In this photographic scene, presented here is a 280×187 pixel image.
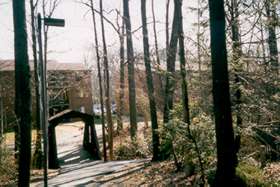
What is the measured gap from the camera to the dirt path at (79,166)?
1457 centimetres

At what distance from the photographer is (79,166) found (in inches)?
859

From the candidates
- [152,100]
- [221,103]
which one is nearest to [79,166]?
[152,100]

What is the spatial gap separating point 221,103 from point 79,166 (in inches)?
595

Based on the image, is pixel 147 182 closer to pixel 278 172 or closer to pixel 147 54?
pixel 278 172

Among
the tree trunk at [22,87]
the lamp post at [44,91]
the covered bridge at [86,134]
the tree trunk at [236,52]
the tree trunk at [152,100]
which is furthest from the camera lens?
the covered bridge at [86,134]

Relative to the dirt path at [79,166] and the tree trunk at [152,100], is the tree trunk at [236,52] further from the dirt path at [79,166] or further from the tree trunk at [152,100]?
the tree trunk at [152,100]

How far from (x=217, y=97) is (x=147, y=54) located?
1013 centimetres

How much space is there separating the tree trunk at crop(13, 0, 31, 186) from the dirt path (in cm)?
426

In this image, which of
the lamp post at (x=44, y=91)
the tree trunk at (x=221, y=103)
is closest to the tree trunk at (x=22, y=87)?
the lamp post at (x=44, y=91)

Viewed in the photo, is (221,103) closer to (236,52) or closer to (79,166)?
(236,52)

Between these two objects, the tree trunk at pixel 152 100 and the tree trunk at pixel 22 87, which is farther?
the tree trunk at pixel 152 100

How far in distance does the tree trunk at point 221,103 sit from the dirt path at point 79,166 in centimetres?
613

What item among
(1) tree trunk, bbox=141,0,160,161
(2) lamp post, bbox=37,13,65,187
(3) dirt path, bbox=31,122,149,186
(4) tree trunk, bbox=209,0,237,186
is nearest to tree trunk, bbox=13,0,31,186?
(2) lamp post, bbox=37,13,65,187

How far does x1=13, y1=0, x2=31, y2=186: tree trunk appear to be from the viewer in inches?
376
